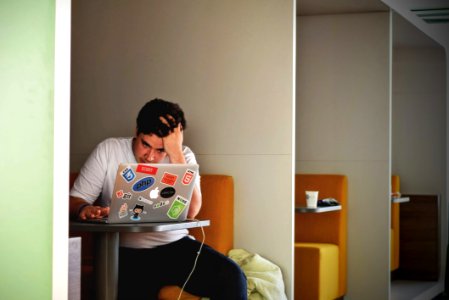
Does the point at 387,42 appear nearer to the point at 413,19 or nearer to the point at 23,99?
the point at 413,19

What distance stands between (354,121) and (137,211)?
126 inches

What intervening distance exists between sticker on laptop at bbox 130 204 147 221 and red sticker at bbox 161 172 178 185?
0.49 ft

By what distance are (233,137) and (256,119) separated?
7.1 inches

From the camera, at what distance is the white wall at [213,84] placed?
4477 mm

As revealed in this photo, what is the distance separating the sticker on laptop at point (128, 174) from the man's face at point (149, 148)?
0.65 m

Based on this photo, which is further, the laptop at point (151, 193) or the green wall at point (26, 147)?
the laptop at point (151, 193)

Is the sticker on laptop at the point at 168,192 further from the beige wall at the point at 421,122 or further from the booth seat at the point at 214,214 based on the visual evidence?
the beige wall at the point at 421,122

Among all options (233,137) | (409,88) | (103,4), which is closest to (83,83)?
(103,4)

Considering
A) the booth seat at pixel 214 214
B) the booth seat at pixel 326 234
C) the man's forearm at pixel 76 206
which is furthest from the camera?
the booth seat at pixel 326 234

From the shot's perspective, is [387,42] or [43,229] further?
[387,42]

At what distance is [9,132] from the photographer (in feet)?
6.50

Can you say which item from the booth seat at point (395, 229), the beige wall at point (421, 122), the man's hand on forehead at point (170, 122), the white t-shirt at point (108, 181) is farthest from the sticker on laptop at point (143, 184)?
the beige wall at point (421, 122)

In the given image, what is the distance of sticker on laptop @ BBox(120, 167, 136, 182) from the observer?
10.5ft

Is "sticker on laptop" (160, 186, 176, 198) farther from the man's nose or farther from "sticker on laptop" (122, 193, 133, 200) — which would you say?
the man's nose
